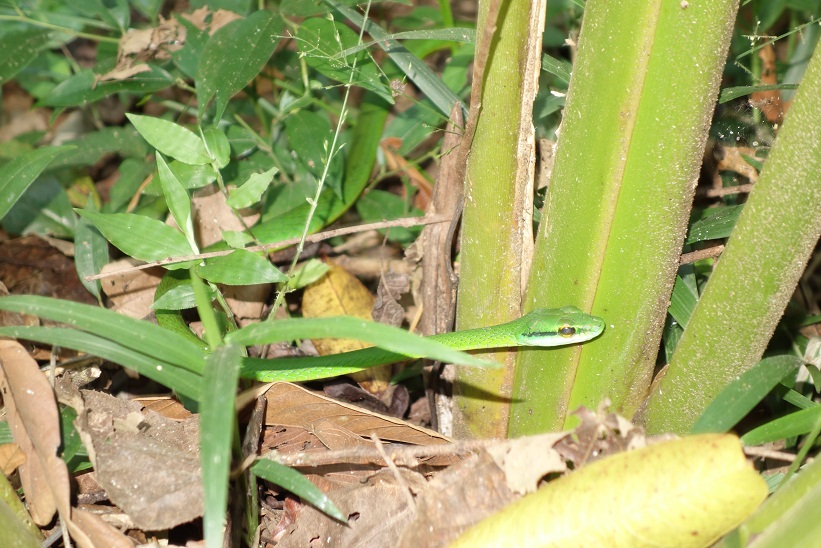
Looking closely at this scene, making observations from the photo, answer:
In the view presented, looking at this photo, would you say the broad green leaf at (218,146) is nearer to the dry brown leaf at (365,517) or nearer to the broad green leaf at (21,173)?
the broad green leaf at (21,173)

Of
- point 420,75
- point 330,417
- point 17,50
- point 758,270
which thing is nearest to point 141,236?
point 330,417

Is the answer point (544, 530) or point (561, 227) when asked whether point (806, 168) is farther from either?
point (544, 530)

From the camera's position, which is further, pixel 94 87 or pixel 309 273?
pixel 94 87

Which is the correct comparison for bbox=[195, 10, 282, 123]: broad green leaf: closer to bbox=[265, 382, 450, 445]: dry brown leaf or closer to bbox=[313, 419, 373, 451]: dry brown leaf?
bbox=[265, 382, 450, 445]: dry brown leaf

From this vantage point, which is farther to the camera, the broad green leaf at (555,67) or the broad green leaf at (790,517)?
the broad green leaf at (555,67)

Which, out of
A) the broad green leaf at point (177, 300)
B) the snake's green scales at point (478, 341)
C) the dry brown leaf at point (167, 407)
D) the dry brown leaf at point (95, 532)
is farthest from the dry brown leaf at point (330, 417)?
the dry brown leaf at point (95, 532)

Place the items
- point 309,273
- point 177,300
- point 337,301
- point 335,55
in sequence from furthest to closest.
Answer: point 337,301 < point 309,273 < point 335,55 < point 177,300

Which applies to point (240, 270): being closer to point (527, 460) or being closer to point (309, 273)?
point (309, 273)
